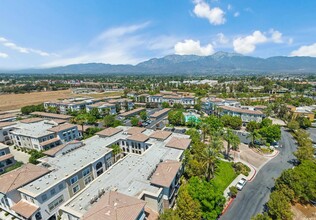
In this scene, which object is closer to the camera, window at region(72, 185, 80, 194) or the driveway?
window at region(72, 185, 80, 194)

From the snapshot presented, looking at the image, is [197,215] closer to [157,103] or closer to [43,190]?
[43,190]

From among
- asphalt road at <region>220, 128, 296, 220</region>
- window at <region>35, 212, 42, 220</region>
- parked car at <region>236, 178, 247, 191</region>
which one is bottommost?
asphalt road at <region>220, 128, 296, 220</region>

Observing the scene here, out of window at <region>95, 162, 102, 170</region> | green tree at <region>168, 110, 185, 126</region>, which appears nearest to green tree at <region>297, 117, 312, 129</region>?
green tree at <region>168, 110, 185, 126</region>

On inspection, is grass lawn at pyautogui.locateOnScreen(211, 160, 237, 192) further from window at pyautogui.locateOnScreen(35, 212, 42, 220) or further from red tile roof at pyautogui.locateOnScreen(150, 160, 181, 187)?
window at pyautogui.locateOnScreen(35, 212, 42, 220)

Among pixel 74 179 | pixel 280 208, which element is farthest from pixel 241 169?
pixel 74 179

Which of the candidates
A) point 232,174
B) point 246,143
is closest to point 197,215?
point 232,174

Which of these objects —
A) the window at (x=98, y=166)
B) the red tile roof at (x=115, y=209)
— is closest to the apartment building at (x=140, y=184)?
the red tile roof at (x=115, y=209)
